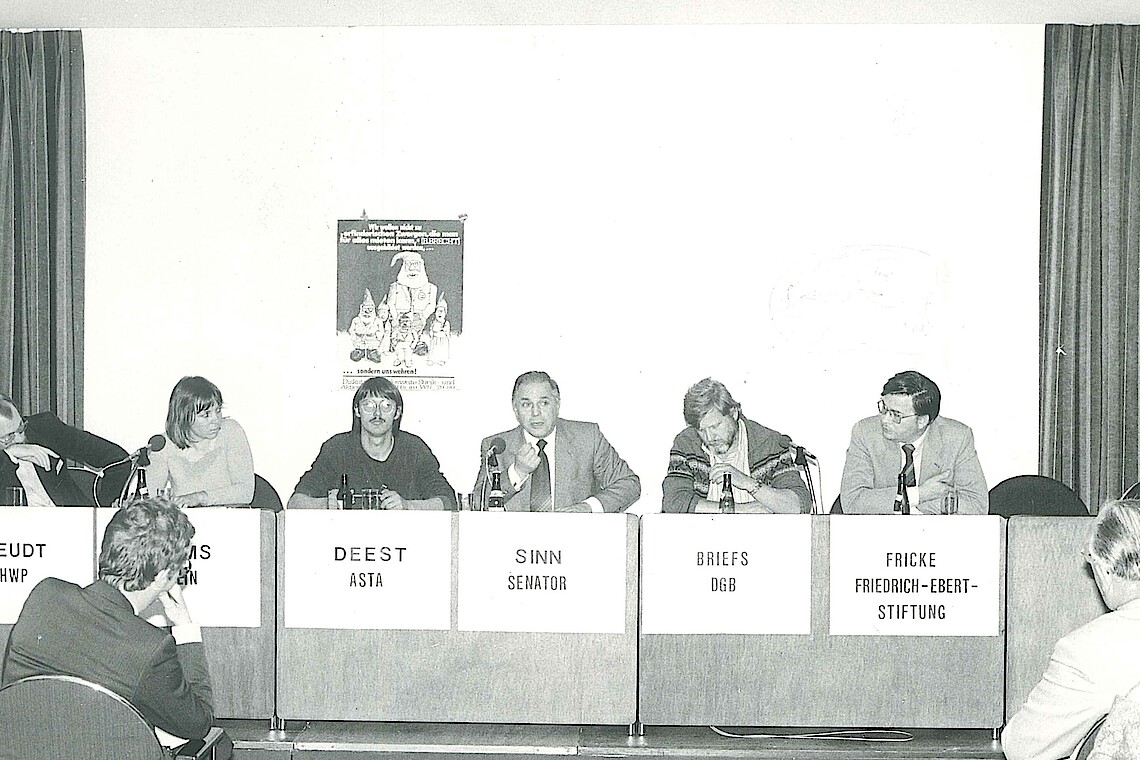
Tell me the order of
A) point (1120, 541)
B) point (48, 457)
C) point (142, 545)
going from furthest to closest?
point (48, 457)
point (142, 545)
point (1120, 541)

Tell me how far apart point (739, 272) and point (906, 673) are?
2.54 meters

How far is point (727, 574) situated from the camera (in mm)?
3178

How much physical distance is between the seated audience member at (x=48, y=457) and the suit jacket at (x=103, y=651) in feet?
5.19

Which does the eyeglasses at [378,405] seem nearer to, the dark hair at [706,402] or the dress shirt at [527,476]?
the dress shirt at [527,476]

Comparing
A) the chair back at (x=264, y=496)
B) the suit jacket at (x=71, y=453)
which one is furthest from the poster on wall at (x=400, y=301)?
the suit jacket at (x=71, y=453)

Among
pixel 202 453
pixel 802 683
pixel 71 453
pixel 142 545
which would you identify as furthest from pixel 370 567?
pixel 71 453

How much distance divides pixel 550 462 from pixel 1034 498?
1875 mm

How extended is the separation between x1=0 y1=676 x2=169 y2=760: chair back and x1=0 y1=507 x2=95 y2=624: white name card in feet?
3.42

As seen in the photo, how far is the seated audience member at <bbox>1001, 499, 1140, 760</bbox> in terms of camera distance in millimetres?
2195

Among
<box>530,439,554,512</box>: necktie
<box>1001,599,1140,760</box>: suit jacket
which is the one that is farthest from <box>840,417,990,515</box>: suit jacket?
<box>1001,599,1140,760</box>: suit jacket

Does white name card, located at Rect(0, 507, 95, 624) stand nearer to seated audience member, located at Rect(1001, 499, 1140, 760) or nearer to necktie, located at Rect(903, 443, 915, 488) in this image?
seated audience member, located at Rect(1001, 499, 1140, 760)

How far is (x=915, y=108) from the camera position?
527cm

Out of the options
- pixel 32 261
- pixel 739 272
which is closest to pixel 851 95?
pixel 739 272

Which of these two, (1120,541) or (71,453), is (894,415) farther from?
(71,453)
